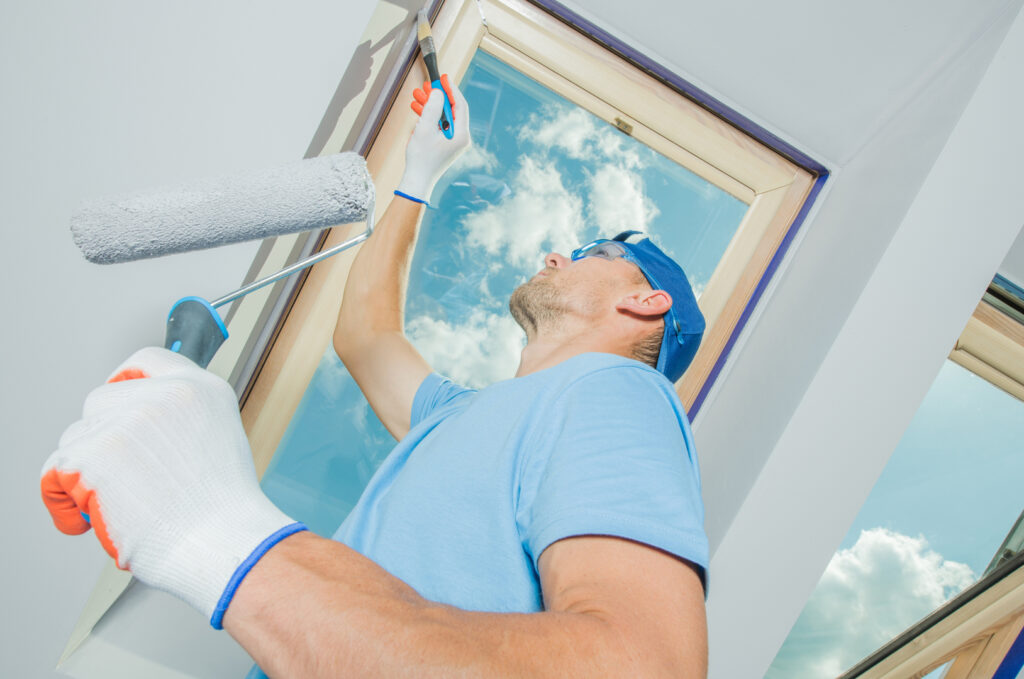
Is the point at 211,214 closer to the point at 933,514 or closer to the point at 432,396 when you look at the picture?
the point at 432,396

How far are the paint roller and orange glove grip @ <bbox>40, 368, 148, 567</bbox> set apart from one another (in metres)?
0.19

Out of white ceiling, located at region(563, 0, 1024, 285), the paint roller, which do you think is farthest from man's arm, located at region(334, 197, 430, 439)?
white ceiling, located at region(563, 0, 1024, 285)

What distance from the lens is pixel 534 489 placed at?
1.72ft

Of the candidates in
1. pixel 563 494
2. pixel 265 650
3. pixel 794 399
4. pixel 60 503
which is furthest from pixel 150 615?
pixel 794 399

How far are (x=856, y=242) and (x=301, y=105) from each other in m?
1.08

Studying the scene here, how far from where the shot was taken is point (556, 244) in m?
1.19

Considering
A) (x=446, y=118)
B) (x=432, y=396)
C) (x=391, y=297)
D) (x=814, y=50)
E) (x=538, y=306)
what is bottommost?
(x=432, y=396)

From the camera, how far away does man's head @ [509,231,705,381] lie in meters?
0.94

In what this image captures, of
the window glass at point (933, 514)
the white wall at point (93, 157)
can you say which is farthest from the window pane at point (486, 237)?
the window glass at point (933, 514)

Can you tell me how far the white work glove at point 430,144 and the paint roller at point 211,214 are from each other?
43 centimetres

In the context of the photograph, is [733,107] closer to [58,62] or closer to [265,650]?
[58,62]

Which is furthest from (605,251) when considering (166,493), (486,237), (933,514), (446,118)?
(933,514)

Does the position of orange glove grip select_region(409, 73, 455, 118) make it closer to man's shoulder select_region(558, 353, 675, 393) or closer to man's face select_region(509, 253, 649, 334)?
man's face select_region(509, 253, 649, 334)

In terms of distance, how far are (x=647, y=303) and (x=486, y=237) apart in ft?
1.32
